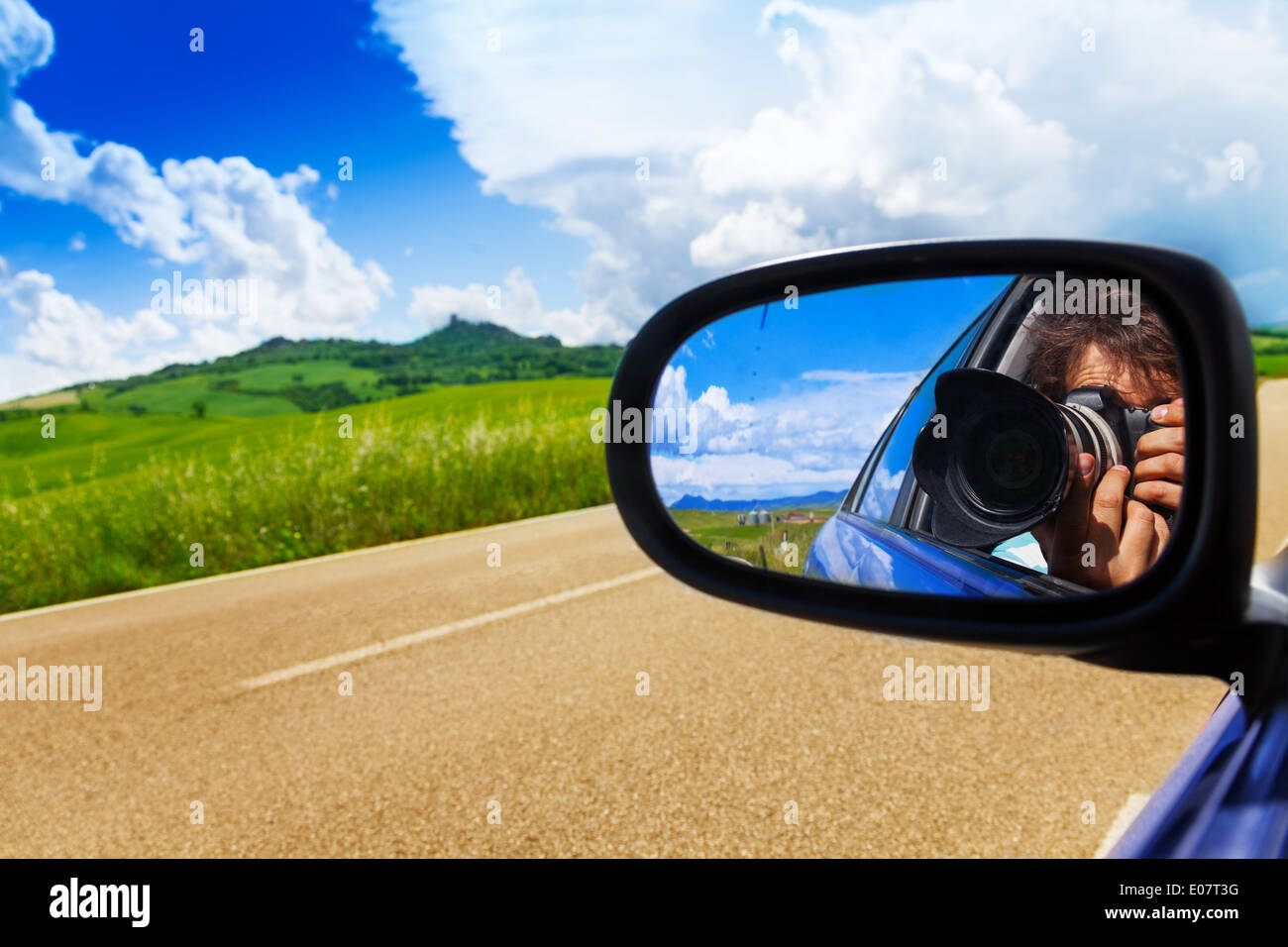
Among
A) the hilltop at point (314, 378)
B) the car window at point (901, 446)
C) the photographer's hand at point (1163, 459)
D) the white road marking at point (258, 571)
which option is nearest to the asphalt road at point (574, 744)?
the car window at point (901, 446)

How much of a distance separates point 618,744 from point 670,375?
2580mm

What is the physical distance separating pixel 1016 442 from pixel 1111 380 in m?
0.14

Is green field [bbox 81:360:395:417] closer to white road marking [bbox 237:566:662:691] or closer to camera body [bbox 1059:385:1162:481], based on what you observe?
white road marking [bbox 237:566:662:691]

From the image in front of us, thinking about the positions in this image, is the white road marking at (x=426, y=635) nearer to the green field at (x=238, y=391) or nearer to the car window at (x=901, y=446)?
the car window at (x=901, y=446)

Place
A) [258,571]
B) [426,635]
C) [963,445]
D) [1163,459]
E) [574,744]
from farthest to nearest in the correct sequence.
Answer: [258,571]
[426,635]
[574,744]
[963,445]
[1163,459]

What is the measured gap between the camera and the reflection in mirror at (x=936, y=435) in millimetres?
1043

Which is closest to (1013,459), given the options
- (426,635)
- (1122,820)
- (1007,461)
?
(1007,461)

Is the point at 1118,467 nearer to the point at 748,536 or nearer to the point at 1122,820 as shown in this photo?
the point at 748,536

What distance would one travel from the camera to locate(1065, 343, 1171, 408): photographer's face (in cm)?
105

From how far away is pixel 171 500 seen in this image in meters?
11.1

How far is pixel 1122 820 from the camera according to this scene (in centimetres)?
312

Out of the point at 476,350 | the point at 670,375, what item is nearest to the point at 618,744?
the point at 670,375
